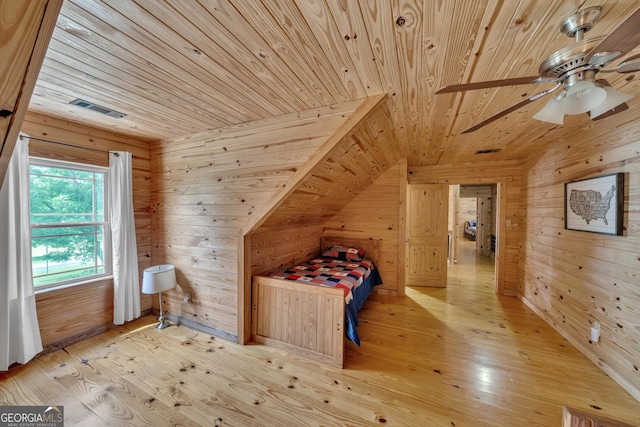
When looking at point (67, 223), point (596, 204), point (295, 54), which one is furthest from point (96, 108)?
point (596, 204)

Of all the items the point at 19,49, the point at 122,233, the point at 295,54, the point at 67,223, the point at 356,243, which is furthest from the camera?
the point at 356,243

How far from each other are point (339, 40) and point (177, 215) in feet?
8.58

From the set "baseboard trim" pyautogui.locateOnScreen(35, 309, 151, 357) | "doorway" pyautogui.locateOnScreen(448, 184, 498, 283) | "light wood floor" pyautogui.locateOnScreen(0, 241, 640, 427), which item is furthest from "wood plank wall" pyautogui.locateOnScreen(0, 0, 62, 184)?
"doorway" pyautogui.locateOnScreen(448, 184, 498, 283)

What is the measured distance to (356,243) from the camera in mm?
3877

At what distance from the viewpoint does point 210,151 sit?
8.05 ft

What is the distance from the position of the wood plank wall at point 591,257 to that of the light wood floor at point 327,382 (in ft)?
0.81

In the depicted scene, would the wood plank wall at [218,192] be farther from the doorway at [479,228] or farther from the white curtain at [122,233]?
the doorway at [479,228]

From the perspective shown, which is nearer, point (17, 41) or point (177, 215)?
point (17, 41)

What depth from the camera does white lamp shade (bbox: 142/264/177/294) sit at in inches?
96.0

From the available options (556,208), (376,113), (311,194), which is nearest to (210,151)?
(311,194)

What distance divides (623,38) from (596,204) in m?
2.06

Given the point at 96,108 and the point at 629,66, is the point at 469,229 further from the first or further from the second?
the point at 96,108

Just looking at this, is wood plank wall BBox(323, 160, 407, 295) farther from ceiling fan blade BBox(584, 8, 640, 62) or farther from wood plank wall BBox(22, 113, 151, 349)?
wood plank wall BBox(22, 113, 151, 349)

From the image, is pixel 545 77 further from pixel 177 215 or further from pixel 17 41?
pixel 177 215
